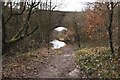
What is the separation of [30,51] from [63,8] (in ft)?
3.46

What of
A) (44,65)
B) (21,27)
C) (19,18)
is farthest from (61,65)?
(19,18)

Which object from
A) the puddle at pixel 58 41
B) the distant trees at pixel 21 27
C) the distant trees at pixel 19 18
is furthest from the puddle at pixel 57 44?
the distant trees at pixel 21 27

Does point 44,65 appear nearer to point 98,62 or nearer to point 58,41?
point 58,41

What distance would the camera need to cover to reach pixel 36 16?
4129 mm

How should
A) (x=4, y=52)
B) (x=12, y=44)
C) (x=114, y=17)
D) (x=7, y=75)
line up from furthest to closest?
(x=114, y=17), (x=12, y=44), (x=4, y=52), (x=7, y=75)

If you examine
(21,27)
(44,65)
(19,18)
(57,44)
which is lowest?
(44,65)

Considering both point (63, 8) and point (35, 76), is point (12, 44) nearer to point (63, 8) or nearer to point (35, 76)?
point (35, 76)

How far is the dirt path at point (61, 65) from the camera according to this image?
3.51 m

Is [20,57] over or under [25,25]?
under

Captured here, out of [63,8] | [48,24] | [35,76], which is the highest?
[63,8]

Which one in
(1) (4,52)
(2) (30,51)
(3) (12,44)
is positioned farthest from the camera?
(2) (30,51)

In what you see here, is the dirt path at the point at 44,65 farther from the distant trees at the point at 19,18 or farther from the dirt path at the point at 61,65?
the distant trees at the point at 19,18

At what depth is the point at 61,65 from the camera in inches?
151

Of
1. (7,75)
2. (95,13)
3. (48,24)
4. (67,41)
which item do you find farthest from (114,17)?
(7,75)
